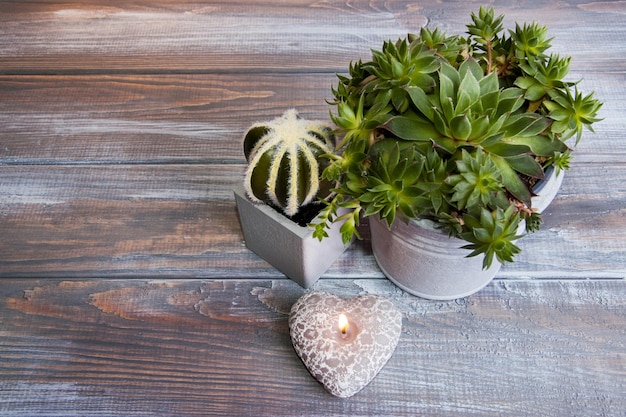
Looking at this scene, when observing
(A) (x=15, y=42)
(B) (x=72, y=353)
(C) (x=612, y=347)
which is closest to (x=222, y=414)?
(B) (x=72, y=353)

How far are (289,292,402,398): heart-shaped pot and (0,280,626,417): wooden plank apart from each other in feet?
0.13

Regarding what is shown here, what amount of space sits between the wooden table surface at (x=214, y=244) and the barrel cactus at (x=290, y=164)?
16cm

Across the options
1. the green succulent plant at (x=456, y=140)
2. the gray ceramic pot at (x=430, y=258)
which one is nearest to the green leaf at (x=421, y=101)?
the green succulent plant at (x=456, y=140)

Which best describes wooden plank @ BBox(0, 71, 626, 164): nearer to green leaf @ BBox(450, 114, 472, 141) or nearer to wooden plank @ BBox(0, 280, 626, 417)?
wooden plank @ BBox(0, 280, 626, 417)

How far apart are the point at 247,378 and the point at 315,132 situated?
0.31 meters

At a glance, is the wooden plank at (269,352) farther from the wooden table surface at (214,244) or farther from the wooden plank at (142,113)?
the wooden plank at (142,113)

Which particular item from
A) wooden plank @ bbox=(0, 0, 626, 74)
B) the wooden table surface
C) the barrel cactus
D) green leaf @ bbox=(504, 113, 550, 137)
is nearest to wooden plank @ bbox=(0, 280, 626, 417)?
the wooden table surface

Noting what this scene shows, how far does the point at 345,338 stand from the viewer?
77 cm

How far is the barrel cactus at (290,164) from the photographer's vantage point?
0.76 metres

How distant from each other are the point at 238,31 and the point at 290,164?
51 cm

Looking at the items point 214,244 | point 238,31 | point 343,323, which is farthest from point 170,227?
point 238,31

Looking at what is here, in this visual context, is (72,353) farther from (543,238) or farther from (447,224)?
(543,238)

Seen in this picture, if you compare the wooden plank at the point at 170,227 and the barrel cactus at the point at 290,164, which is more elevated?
the barrel cactus at the point at 290,164

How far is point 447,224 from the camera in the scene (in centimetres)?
68
